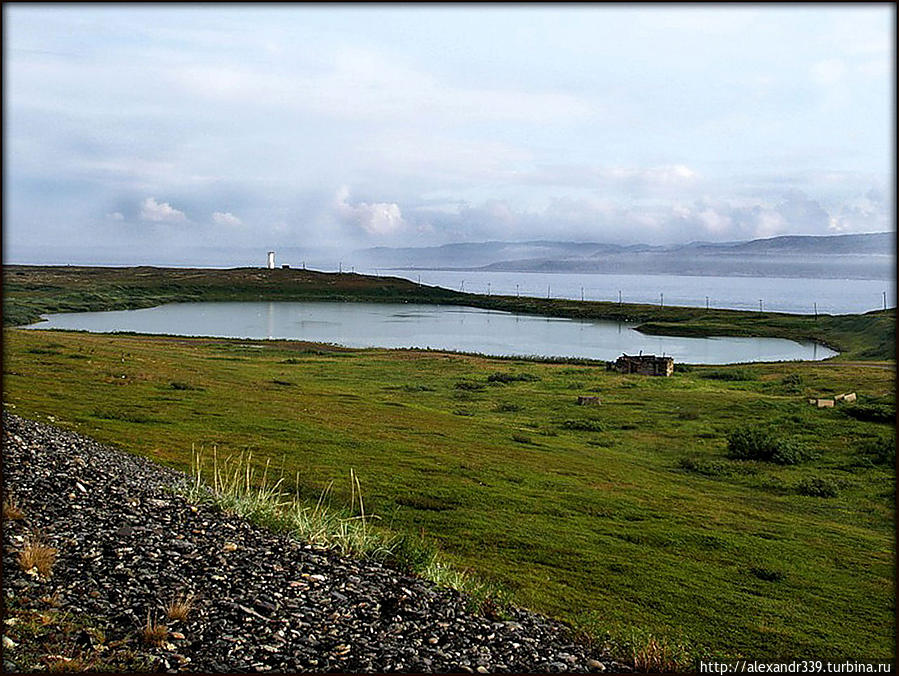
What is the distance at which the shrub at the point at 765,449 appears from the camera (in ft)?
69.8

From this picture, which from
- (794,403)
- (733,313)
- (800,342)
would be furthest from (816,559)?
(733,313)

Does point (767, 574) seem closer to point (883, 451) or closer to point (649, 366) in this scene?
point (883, 451)

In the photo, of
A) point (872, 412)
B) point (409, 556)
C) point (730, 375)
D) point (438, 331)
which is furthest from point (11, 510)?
point (438, 331)

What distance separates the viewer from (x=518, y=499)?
1473 centimetres

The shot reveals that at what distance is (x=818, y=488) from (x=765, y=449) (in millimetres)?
3512

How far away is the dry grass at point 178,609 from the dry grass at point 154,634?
0.77 ft

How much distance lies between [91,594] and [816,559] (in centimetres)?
1052

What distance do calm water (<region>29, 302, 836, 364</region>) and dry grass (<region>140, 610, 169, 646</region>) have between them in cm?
6285

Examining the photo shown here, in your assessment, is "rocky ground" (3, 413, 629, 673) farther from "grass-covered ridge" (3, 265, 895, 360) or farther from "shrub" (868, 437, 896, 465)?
"grass-covered ridge" (3, 265, 895, 360)

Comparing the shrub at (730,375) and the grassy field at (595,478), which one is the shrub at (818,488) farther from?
the shrub at (730,375)

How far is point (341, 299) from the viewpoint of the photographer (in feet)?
513

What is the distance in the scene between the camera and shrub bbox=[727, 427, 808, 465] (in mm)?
21289

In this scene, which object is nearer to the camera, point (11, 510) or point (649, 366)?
point (11, 510)

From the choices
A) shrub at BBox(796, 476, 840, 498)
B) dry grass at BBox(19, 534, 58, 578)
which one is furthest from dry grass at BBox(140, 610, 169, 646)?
shrub at BBox(796, 476, 840, 498)
